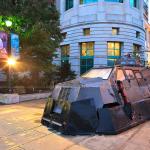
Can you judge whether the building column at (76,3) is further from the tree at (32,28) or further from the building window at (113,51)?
the tree at (32,28)

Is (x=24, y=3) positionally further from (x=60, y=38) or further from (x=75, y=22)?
(x=75, y=22)

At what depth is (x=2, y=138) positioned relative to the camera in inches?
303

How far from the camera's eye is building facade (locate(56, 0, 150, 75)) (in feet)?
124

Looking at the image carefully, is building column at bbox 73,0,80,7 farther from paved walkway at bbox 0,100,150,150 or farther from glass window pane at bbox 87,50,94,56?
paved walkway at bbox 0,100,150,150

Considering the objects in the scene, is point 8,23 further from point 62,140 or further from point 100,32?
point 100,32

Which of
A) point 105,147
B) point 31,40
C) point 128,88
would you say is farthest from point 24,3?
point 105,147

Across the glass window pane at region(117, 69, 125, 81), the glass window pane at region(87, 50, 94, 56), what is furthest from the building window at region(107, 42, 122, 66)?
the glass window pane at region(117, 69, 125, 81)

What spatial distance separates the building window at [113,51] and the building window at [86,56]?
2445mm

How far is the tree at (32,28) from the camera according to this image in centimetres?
2044

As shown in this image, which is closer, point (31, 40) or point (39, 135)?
point (39, 135)

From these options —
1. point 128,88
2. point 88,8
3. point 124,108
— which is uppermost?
point 88,8

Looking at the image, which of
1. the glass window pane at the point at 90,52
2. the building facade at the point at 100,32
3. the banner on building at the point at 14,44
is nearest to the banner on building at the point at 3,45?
the banner on building at the point at 14,44

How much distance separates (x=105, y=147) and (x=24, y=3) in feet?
57.3

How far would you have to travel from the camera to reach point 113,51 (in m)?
38.5
